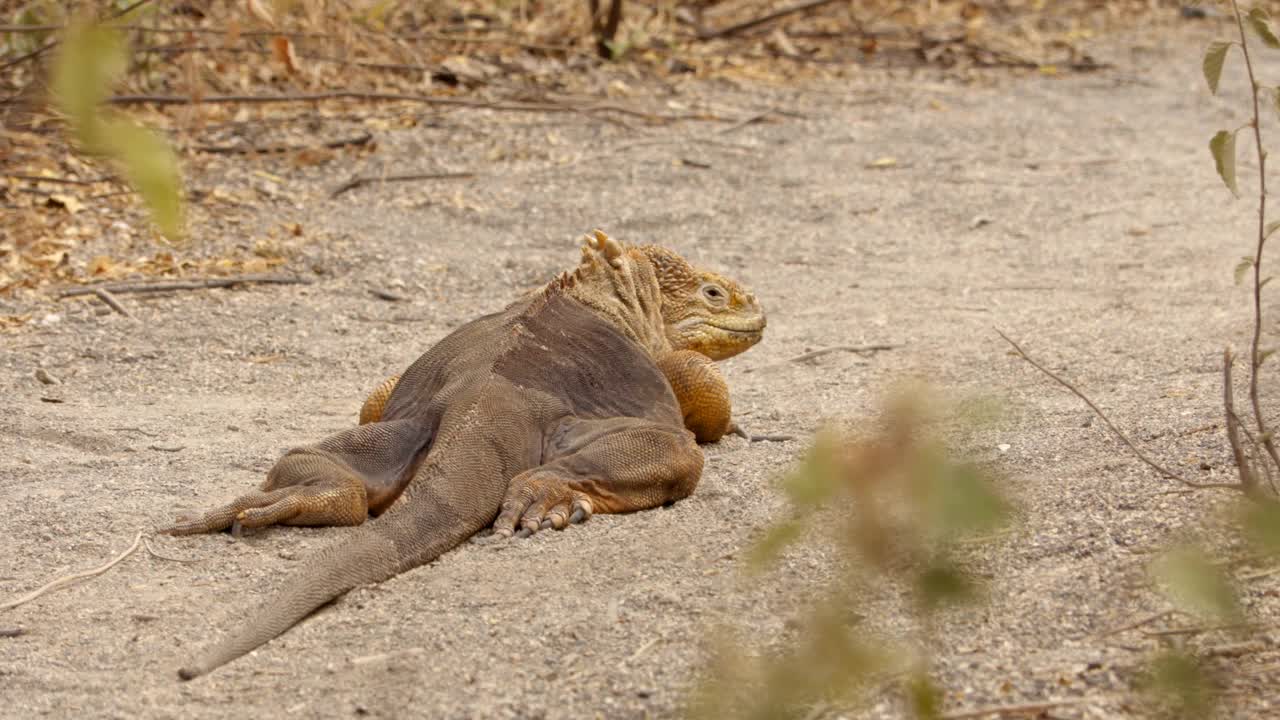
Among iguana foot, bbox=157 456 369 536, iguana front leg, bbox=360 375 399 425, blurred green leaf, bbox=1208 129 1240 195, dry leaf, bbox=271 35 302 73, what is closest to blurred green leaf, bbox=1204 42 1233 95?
blurred green leaf, bbox=1208 129 1240 195

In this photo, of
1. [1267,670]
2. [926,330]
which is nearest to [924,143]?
Result: [926,330]

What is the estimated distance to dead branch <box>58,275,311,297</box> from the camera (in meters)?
7.72

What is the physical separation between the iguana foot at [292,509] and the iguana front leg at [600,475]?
468mm

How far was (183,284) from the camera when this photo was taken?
7898mm

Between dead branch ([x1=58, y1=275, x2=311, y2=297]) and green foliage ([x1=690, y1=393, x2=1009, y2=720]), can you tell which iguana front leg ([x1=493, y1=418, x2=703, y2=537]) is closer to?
green foliage ([x1=690, y1=393, x2=1009, y2=720])

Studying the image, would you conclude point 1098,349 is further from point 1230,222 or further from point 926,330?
point 1230,222

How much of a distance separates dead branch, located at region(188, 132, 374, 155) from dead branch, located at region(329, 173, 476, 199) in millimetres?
606

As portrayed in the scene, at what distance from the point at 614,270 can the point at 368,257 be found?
3.34m

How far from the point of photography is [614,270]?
5.59m

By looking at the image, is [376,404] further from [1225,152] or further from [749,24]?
[749,24]

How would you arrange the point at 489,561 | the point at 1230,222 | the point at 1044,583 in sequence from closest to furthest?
the point at 1044,583 < the point at 489,561 < the point at 1230,222

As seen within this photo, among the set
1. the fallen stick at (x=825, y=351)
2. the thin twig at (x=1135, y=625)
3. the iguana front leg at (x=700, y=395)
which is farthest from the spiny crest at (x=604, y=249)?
the thin twig at (x=1135, y=625)

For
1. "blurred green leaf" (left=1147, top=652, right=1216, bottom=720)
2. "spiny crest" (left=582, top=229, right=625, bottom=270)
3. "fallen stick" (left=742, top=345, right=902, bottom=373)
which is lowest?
"fallen stick" (left=742, top=345, right=902, bottom=373)

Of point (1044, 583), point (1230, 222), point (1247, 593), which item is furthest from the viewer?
point (1230, 222)
